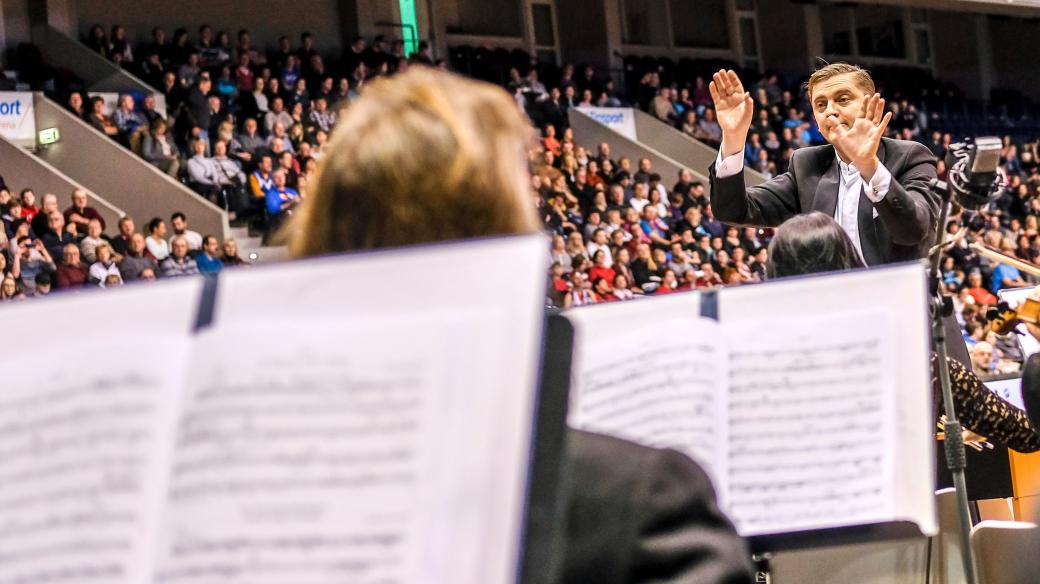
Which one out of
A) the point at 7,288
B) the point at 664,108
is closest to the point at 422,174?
the point at 7,288

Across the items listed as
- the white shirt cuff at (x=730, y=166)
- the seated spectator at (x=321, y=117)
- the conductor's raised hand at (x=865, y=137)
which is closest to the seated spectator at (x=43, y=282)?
the seated spectator at (x=321, y=117)

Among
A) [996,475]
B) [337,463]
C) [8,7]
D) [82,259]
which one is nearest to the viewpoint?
[337,463]

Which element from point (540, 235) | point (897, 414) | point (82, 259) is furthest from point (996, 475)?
point (82, 259)

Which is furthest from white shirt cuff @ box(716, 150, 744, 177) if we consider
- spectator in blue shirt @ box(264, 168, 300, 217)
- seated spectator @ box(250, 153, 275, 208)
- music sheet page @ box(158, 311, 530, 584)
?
seated spectator @ box(250, 153, 275, 208)

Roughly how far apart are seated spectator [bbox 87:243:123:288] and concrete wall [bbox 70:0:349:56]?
232 inches

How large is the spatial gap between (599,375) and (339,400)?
0.65 meters

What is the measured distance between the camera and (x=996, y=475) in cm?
437

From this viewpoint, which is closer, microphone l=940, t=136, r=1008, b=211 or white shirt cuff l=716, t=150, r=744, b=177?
microphone l=940, t=136, r=1008, b=211

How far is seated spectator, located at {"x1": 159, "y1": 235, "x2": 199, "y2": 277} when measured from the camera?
970 centimetres

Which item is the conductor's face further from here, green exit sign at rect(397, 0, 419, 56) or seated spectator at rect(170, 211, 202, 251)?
green exit sign at rect(397, 0, 419, 56)

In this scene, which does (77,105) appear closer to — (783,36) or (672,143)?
(672,143)

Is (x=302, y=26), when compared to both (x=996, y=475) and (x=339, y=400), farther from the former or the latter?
(x=339, y=400)

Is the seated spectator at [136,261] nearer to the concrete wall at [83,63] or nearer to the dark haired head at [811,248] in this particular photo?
the concrete wall at [83,63]

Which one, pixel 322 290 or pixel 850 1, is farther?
pixel 850 1
